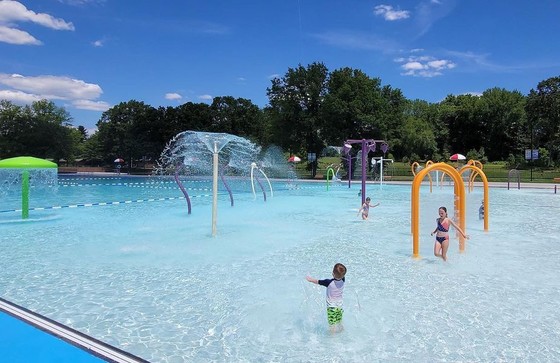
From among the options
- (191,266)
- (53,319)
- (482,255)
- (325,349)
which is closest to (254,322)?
(325,349)

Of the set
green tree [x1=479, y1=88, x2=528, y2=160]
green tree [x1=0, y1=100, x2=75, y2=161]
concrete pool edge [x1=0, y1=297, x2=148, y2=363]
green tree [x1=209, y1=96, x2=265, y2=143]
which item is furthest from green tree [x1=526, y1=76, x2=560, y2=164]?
green tree [x1=0, y1=100, x2=75, y2=161]

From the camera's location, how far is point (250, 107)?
229ft

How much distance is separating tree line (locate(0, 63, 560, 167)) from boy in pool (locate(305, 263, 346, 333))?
38.4 metres

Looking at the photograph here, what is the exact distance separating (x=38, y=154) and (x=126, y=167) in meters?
12.4

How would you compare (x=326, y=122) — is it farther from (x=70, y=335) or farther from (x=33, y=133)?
(x=33, y=133)

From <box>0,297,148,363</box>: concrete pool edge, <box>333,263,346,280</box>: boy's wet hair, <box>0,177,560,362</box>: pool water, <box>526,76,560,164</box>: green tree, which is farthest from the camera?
<box>526,76,560,164</box>: green tree

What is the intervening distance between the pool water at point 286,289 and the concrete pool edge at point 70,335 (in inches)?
7.1

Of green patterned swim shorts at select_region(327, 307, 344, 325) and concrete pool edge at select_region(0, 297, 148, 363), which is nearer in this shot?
concrete pool edge at select_region(0, 297, 148, 363)

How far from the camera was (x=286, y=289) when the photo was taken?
723 centimetres

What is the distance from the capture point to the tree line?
44750 mm

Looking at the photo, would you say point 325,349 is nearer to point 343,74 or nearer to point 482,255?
point 482,255

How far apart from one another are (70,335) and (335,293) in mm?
3228

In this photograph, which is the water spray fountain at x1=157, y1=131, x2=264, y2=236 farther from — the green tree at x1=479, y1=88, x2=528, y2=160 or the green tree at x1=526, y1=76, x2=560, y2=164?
the green tree at x1=479, y1=88, x2=528, y2=160

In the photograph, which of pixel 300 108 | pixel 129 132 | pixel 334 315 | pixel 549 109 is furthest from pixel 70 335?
pixel 129 132
